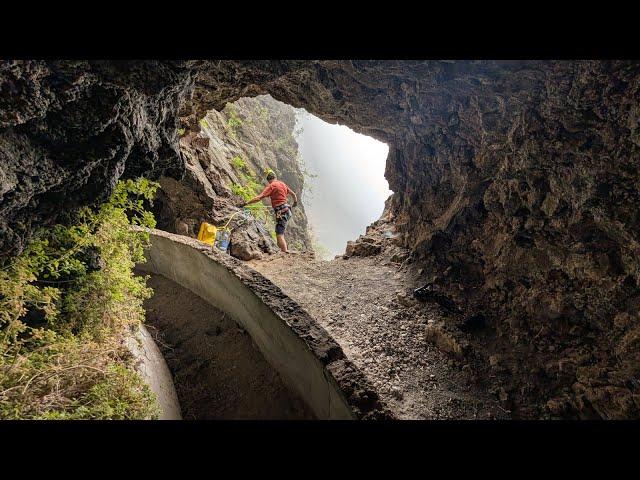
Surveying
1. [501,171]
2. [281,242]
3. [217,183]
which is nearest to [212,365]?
[281,242]

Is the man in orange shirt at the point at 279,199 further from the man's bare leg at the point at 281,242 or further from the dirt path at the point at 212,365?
the dirt path at the point at 212,365

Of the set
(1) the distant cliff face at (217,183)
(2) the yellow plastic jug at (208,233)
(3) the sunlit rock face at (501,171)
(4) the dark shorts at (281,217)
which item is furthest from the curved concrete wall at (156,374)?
(4) the dark shorts at (281,217)

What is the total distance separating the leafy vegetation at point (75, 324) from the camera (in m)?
2.26

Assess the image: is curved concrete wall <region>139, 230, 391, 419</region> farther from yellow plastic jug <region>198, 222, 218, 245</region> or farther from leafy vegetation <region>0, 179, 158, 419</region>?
leafy vegetation <region>0, 179, 158, 419</region>

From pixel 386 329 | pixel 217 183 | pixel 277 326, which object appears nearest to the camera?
pixel 277 326

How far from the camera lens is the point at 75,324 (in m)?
2.99

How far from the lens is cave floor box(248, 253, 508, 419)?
3756 millimetres

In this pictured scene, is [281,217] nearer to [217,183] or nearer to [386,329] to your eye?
[217,183]

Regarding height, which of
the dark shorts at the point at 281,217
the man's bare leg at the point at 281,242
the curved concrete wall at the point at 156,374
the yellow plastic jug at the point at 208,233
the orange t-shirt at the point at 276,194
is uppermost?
the orange t-shirt at the point at 276,194

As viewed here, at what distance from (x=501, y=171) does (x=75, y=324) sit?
18.7ft

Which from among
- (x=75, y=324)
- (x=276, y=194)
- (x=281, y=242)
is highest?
(x=276, y=194)

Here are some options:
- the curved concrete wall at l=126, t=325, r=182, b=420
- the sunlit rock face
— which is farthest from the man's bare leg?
the curved concrete wall at l=126, t=325, r=182, b=420

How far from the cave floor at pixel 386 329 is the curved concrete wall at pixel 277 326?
110 centimetres
